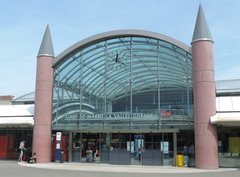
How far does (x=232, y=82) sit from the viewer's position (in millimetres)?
41812

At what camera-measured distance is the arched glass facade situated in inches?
922

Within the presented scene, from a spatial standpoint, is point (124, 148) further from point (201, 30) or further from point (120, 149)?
point (201, 30)

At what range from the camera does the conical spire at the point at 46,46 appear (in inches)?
1047

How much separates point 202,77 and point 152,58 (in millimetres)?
4916

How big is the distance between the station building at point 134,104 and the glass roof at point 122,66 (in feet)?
0.26

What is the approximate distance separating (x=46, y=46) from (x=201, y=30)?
12.9 meters

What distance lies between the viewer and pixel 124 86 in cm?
2569

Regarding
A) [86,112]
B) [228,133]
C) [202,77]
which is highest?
[202,77]

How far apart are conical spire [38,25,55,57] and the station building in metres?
0.08

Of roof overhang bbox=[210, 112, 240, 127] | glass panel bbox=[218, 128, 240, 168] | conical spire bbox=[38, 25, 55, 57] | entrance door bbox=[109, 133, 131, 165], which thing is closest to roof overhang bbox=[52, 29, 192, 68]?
conical spire bbox=[38, 25, 55, 57]

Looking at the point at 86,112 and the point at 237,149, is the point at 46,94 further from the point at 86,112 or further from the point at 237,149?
the point at 237,149

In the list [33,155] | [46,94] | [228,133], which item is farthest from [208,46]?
[33,155]

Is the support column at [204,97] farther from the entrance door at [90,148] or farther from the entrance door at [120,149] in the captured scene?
the entrance door at [90,148]

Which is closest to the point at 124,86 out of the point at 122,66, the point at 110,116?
the point at 122,66
